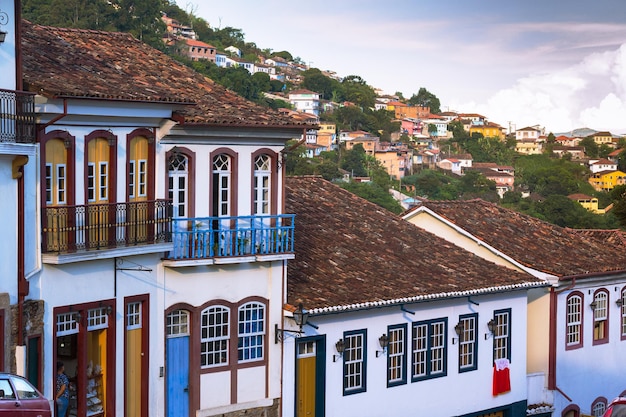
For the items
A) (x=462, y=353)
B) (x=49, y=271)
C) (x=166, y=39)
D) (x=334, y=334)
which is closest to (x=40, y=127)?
(x=49, y=271)

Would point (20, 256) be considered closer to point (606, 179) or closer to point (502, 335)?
point (502, 335)

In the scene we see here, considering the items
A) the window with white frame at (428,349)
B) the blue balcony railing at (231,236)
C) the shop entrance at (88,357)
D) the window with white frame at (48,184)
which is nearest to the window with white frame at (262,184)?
the blue balcony railing at (231,236)

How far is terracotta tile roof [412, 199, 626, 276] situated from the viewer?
105 ft

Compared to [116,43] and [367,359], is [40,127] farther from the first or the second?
[367,359]

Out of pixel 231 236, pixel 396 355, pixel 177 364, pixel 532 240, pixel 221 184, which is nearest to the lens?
pixel 177 364

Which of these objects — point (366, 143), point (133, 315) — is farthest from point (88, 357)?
point (366, 143)

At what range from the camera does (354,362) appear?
26.0 metres

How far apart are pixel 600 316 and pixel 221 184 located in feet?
45.5

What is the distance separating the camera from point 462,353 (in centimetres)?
2864

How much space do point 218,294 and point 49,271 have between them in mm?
4102

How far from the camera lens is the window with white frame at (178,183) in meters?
22.6

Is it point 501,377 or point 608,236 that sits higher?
point 608,236

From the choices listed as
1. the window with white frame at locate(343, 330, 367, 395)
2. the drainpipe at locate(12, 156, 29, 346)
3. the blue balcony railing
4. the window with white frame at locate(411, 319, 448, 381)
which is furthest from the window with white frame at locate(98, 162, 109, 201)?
the window with white frame at locate(411, 319, 448, 381)

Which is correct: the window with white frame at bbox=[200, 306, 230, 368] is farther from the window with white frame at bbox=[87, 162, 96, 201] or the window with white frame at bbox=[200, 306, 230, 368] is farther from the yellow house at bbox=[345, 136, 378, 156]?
the yellow house at bbox=[345, 136, 378, 156]
